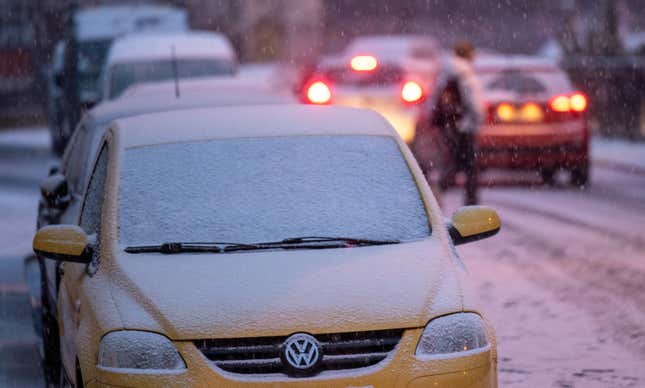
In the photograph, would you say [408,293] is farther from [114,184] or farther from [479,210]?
[114,184]

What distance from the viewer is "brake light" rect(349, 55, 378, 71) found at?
20.3 m

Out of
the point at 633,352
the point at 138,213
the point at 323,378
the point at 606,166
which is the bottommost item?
the point at 606,166

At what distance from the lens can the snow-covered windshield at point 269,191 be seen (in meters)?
6.34

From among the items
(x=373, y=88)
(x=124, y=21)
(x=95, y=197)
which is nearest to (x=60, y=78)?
(x=124, y=21)

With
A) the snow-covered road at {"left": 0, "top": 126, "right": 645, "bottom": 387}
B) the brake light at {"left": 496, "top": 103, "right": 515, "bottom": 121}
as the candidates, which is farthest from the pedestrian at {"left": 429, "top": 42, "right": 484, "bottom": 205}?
the brake light at {"left": 496, "top": 103, "right": 515, "bottom": 121}

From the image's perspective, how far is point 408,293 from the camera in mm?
5777

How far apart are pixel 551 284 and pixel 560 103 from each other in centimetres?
794

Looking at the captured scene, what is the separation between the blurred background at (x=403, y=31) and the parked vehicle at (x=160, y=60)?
6.19m

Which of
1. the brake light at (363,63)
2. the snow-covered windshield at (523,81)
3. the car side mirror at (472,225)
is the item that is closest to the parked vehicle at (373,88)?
the brake light at (363,63)

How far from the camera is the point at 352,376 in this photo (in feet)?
18.2

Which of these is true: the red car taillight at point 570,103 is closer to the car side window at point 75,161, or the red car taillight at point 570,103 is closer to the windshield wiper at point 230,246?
the car side window at point 75,161

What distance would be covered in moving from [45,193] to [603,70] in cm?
1998

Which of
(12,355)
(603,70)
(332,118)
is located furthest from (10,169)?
(332,118)

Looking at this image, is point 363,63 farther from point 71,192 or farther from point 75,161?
point 71,192
